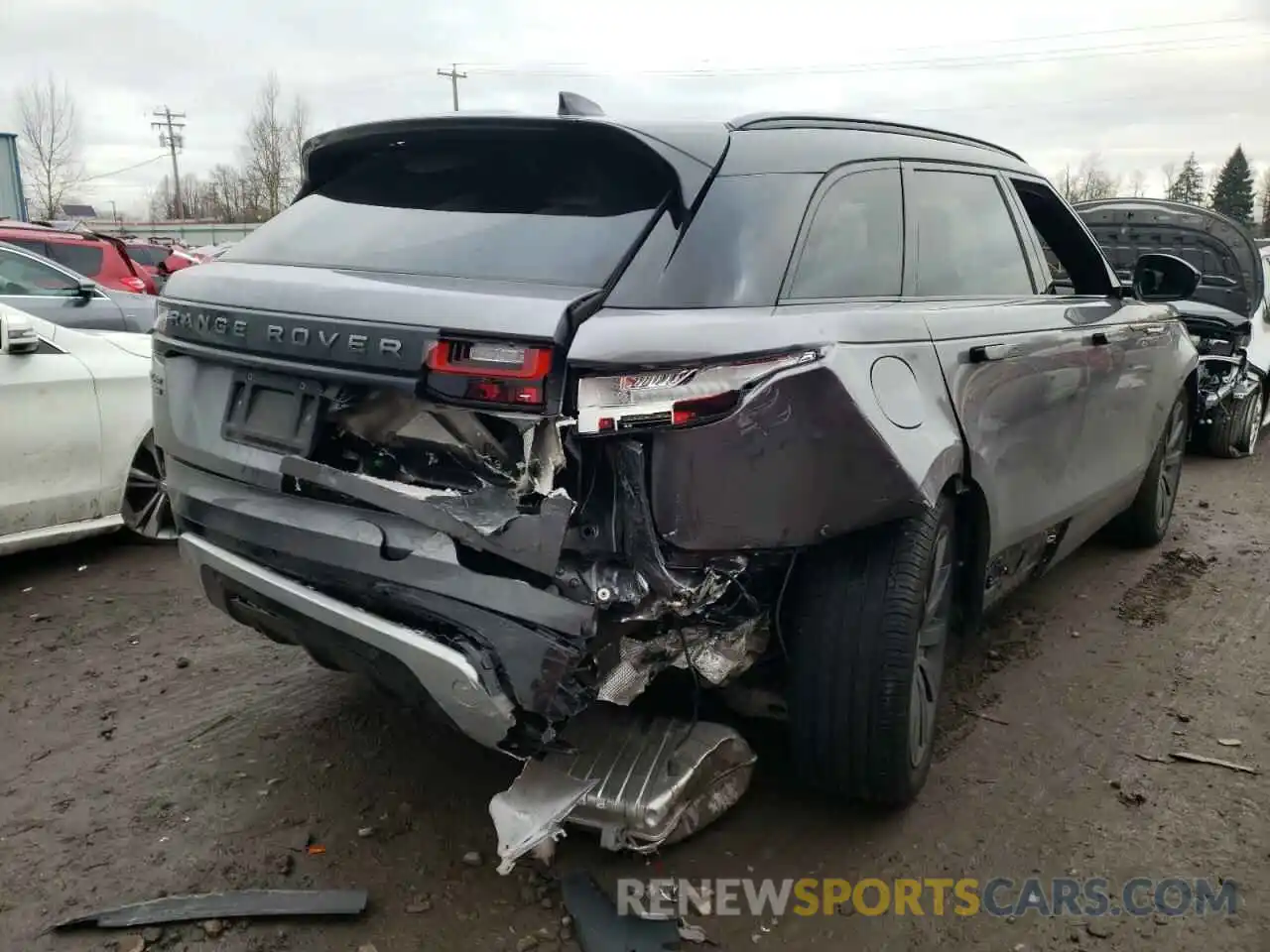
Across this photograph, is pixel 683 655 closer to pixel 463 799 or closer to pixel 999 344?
pixel 463 799

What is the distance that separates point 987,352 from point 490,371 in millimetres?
1553

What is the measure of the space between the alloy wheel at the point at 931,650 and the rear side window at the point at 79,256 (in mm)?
11298

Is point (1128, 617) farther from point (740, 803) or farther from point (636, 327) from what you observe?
point (636, 327)

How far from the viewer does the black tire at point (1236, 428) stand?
770cm

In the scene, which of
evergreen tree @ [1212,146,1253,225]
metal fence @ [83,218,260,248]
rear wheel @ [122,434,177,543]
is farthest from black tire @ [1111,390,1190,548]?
evergreen tree @ [1212,146,1253,225]

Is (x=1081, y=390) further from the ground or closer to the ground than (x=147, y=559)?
further from the ground

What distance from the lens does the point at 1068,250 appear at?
4.56 metres

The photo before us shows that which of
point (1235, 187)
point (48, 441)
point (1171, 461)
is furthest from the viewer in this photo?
point (1235, 187)

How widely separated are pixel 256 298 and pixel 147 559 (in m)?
2.99

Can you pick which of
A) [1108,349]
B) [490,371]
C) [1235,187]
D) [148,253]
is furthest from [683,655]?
[1235,187]

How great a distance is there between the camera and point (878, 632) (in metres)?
2.62

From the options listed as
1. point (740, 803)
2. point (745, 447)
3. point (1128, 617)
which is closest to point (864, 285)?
point (745, 447)

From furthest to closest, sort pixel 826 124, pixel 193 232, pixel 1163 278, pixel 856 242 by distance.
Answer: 1. pixel 193 232
2. pixel 1163 278
3. pixel 826 124
4. pixel 856 242

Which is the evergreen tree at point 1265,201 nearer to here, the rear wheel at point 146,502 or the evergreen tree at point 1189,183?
the evergreen tree at point 1189,183
